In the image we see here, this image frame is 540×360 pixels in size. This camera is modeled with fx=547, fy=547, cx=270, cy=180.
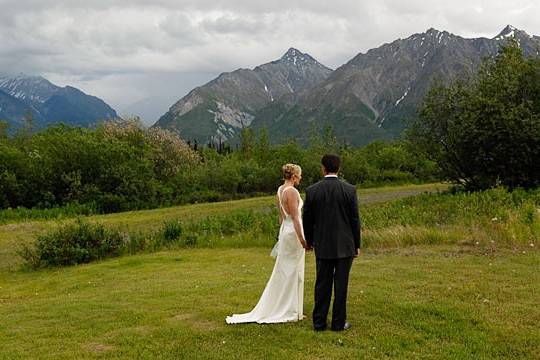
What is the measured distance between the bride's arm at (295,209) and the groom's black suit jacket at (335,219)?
401 mm

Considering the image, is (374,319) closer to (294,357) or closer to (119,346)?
(294,357)

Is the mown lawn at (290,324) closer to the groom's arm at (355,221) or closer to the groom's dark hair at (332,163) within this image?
the groom's arm at (355,221)

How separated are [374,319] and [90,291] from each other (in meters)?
7.50

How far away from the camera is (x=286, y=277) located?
8.99 metres

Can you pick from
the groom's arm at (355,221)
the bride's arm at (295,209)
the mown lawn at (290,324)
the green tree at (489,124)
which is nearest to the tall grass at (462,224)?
the mown lawn at (290,324)

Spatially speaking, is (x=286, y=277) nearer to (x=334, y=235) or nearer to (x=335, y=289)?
(x=335, y=289)

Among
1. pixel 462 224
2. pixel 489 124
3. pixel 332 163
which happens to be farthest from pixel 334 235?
pixel 489 124

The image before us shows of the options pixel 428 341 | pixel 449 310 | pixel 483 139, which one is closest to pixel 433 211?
pixel 483 139

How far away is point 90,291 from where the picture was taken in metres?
13.3

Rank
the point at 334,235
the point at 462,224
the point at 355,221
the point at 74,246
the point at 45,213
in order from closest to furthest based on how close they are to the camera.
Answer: the point at 334,235 < the point at 355,221 < the point at 462,224 < the point at 74,246 < the point at 45,213

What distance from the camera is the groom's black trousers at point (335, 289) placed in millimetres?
8281

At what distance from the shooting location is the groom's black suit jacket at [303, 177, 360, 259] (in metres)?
8.20

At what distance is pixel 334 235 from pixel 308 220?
54cm

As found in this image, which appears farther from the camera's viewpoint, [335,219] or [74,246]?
[74,246]
